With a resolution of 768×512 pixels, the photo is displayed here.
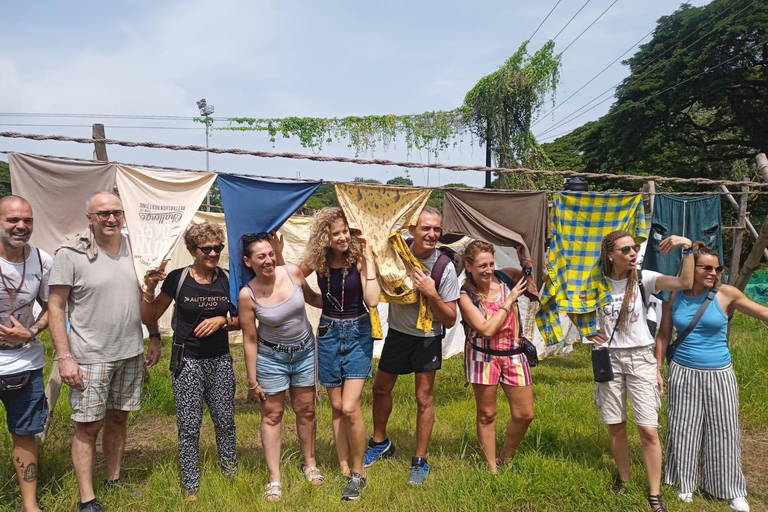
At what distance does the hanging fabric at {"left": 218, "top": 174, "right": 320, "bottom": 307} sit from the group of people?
14cm

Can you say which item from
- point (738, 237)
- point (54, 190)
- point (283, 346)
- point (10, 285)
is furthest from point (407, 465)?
point (738, 237)

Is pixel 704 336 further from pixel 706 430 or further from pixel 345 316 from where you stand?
pixel 345 316

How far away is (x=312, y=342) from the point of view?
365cm

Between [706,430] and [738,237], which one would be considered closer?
[706,430]

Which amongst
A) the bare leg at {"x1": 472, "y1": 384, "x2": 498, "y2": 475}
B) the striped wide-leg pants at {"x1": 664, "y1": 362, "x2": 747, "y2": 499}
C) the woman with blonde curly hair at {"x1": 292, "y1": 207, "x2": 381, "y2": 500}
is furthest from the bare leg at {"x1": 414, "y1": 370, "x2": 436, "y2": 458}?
the striped wide-leg pants at {"x1": 664, "y1": 362, "x2": 747, "y2": 499}

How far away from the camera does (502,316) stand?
140 inches

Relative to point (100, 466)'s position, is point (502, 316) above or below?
above

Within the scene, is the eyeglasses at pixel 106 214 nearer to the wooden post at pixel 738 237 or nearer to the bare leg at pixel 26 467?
the bare leg at pixel 26 467

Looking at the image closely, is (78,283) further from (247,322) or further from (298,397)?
(298,397)

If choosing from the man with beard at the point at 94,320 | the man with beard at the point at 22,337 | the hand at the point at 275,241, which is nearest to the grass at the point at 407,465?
→ the man with beard at the point at 22,337

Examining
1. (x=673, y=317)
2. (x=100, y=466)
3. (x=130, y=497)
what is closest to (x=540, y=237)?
(x=673, y=317)

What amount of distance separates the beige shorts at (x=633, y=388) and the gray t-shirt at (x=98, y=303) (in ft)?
10.5

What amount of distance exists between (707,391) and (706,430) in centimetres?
29

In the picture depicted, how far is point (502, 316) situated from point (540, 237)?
0.80m
